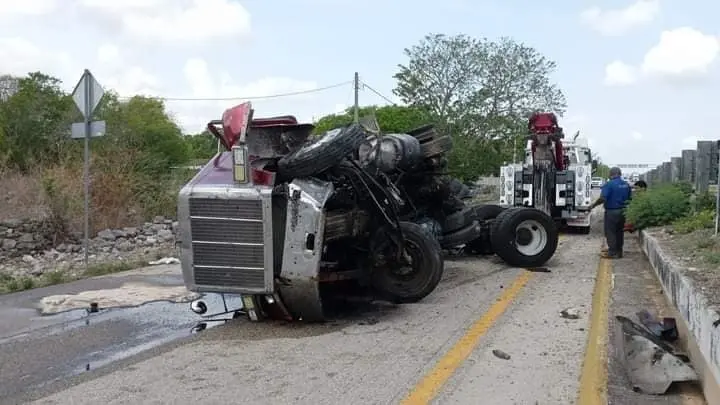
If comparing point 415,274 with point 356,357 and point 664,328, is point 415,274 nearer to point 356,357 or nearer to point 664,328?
point 356,357

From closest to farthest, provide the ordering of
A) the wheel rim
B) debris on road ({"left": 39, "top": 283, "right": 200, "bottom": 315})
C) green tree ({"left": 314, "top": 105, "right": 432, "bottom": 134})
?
debris on road ({"left": 39, "top": 283, "right": 200, "bottom": 315}) < the wheel rim < green tree ({"left": 314, "top": 105, "right": 432, "bottom": 134})

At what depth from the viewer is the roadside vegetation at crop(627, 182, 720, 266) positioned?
11.7m

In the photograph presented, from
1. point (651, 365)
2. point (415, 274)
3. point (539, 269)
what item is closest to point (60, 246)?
point (539, 269)

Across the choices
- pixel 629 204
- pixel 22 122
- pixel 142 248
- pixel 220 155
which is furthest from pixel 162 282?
pixel 22 122

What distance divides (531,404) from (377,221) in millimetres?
3371

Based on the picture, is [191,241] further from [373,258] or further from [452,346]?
[452,346]

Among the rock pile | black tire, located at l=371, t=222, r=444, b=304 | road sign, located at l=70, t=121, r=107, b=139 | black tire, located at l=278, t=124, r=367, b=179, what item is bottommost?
the rock pile

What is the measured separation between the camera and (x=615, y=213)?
1300 cm

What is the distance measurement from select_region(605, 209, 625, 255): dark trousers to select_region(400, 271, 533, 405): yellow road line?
4797 mm

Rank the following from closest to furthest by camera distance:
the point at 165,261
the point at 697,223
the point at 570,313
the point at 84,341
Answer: the point at 84,341 < the point at 570,313 < the point at 697,223 < the point at 165,261

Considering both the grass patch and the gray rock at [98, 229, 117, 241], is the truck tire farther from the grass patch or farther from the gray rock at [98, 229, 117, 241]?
the gray rock at [98, 229, 117, 241]

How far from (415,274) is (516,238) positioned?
352 cm

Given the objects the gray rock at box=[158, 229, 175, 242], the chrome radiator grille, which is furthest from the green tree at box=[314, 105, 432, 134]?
the chrome radiator grille

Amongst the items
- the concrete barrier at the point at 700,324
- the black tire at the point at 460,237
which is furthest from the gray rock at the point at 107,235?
the concrete barrier at the point at 700,324
